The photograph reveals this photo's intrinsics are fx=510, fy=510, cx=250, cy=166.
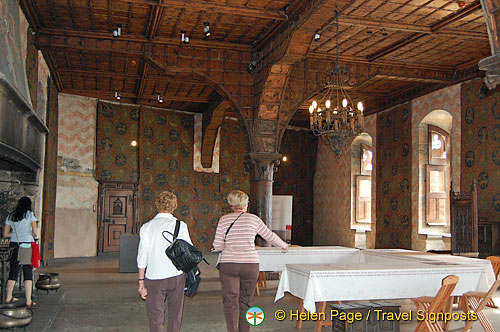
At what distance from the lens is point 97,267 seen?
11617 millimetres

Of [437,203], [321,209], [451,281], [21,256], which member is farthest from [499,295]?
[321,209]

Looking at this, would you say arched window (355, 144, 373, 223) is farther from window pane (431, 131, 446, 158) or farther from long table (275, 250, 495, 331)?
long table (275, 250, 495, 331)

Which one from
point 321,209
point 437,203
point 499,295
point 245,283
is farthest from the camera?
point 321,209

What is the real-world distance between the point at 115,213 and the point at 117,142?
2057mm

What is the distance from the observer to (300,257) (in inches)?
302

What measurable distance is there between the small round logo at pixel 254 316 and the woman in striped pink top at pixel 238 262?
1.6 inches

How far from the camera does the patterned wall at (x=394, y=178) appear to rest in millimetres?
13125

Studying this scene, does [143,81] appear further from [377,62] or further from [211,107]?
[377,62]

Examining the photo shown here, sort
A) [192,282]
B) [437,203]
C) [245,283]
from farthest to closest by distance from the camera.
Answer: [437,203] → [245,283] → [192,282]

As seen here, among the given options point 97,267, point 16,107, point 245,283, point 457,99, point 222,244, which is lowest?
point 97,267

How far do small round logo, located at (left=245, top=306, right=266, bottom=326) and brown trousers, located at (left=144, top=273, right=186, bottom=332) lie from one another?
824 millimetres

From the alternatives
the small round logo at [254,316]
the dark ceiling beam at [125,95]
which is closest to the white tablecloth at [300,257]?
the small round logo at [254,316]

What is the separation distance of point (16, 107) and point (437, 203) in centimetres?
1035

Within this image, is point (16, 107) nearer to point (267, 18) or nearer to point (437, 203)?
point (267, 18)
